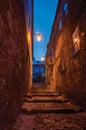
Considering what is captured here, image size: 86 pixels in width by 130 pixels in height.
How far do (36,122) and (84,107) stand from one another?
5.87ft

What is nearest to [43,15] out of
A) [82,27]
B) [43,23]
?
[43,23]

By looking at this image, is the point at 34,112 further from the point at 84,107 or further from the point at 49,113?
the point at 84,107

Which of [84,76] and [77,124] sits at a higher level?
[84,76]

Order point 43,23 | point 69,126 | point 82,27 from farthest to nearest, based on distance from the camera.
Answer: point 43,23
point 82,27
point 69,126

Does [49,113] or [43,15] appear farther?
[43,15]

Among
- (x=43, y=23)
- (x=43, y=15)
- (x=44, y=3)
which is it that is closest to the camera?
(x=44, y=3)

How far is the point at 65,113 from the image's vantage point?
13.7 feet

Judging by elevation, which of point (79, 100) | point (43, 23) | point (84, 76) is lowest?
point (79, 100)

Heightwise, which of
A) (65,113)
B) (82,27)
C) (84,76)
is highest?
(82,27)

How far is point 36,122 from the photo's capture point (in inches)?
126

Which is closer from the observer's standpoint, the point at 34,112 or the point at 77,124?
the point at 77,124

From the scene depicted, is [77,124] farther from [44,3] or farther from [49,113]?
[44,3]

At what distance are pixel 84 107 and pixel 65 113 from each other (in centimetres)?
64

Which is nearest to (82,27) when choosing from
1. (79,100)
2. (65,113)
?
(79,100)
